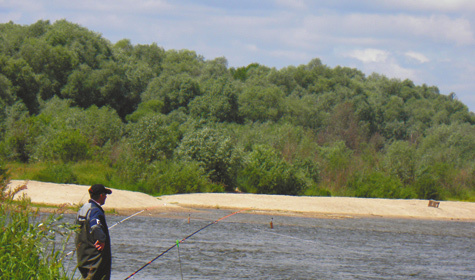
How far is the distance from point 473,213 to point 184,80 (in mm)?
36195

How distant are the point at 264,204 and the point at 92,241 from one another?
90.1 ft

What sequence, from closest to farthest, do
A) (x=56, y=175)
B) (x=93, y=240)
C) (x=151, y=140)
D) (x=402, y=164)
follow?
(x=93, y=240) → (x=56, y=175) → (x=151, y=140) → (x=402, y=164)

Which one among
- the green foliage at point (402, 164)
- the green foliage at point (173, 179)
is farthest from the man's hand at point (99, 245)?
the green foliage at point (402, 164)

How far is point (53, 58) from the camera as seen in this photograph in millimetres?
63406

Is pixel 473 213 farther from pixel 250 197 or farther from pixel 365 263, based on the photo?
pixel 365 263

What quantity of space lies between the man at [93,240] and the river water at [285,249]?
205 inches

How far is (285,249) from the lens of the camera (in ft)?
73.5

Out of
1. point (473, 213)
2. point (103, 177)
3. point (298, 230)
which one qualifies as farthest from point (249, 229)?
point (473, 213)

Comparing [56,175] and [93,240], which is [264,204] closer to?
[56,175]

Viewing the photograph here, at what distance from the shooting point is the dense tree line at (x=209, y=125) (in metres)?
41.8

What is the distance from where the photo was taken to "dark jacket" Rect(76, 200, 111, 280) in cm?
938

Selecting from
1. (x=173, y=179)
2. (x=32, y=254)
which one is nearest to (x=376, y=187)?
(x=173, y=179)

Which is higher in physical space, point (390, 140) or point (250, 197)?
point (390, 140)

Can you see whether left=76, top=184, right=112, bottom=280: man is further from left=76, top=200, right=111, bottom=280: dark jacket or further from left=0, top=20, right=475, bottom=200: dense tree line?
left=0, top=20, right=475, bottom=200: dense tree line
